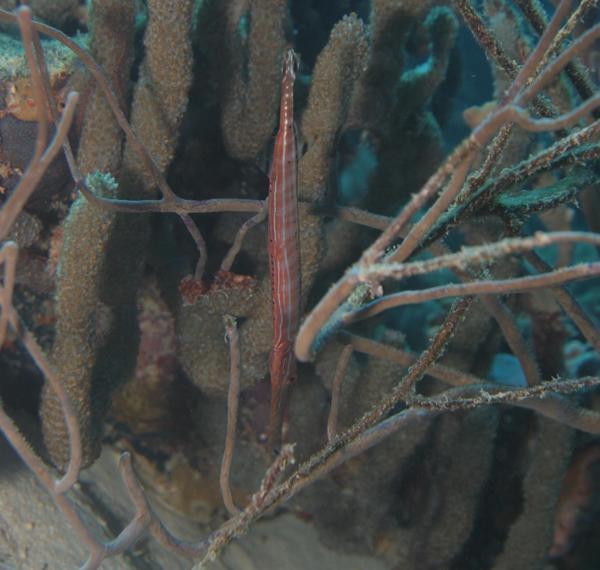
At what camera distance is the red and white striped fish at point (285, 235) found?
2445mm

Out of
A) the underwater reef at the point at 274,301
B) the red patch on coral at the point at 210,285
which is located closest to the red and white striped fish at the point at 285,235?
the underwater reef at the point at 274,301

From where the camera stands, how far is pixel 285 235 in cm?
252

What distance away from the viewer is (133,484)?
74.9 inches

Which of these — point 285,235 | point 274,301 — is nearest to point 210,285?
point 274,301

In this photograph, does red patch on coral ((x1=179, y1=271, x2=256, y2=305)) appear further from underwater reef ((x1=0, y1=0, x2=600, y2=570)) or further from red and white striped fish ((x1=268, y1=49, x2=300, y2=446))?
red and white striped fish ((x1=268, y1=49, x2=300, y2=446))

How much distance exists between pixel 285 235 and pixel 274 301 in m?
0.36

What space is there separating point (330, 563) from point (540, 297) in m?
3.06

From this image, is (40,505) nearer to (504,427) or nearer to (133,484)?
(133,484)

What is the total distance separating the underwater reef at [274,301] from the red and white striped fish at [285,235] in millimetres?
12

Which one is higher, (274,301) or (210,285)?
(274,301)

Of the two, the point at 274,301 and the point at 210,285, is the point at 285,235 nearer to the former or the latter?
the point at 274,301

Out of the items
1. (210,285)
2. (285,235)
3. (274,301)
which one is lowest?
(210,285)

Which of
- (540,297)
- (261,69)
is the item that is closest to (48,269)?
(261,69)

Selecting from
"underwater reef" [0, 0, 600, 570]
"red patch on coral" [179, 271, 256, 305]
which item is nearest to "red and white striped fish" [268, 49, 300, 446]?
"underwater reef" [0, 0, 600, 570]
